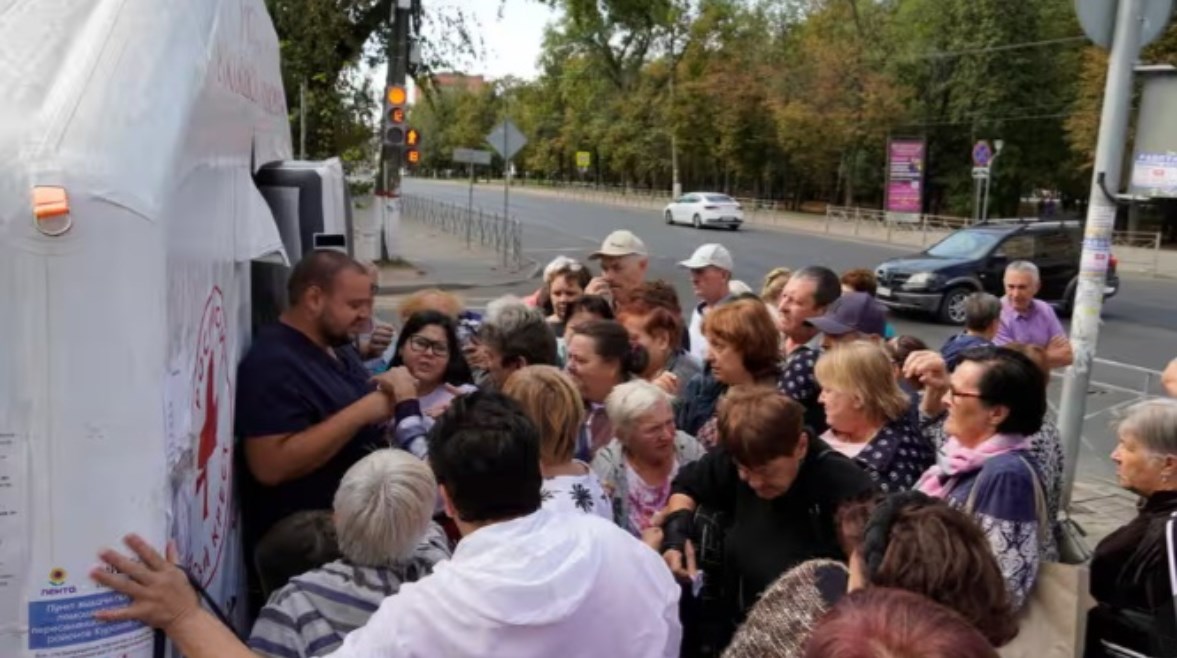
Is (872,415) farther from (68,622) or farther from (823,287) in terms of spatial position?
(68,622)

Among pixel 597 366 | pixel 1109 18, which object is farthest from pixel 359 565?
pixel 1109 18

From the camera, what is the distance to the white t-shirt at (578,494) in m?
2.76

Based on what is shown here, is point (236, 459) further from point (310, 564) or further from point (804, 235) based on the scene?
point (804, 235)

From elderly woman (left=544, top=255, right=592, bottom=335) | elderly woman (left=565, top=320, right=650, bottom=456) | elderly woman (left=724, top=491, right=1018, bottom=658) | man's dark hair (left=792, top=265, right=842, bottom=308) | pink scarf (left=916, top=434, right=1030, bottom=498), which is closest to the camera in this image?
elderly woman (left=724, top=491, right=1018, bottom=658)

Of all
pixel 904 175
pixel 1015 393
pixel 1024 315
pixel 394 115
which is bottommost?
pixel 1024 315

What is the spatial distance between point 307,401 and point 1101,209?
4526mm

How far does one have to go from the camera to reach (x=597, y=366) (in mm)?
3859

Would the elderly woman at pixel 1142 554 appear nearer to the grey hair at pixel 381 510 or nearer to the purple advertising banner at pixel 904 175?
the grey hair at pixel 381 510

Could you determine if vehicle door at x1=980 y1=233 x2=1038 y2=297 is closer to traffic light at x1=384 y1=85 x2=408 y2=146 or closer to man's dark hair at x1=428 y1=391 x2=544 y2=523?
traffic light at x1=384 y1=85 x2=408 y2=146

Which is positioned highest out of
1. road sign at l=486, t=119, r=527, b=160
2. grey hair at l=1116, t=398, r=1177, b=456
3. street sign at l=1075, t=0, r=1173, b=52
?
street sign at l=1075, t=0, r=1173, b=52

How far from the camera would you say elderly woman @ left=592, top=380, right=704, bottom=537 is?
3.43m

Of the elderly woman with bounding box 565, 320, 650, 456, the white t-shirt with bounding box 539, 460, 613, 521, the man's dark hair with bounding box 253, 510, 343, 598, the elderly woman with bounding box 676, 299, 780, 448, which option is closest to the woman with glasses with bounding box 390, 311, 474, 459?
the elderly woman with bounding box 565, 320, 650, 456

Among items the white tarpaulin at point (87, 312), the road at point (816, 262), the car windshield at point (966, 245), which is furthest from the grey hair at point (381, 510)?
the car windshield at point (966, 245)

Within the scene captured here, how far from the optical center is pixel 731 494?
10.4 feet
